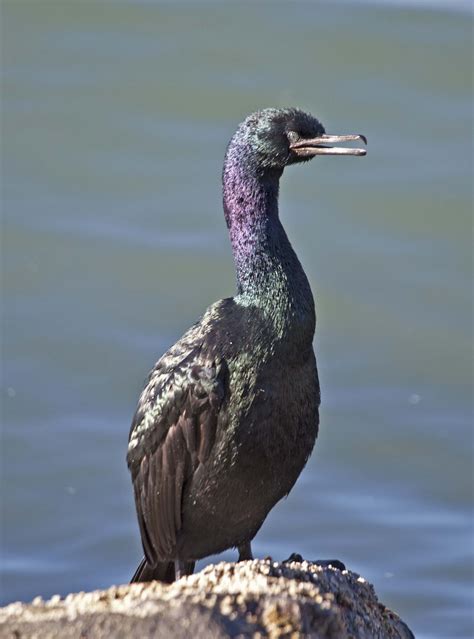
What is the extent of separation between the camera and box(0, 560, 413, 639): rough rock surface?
4.65 meters

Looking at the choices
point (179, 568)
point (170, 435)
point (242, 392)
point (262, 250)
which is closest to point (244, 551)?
point (179, 568)

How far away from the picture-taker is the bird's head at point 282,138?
6.71 metres

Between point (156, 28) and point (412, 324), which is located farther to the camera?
point (156, 28)

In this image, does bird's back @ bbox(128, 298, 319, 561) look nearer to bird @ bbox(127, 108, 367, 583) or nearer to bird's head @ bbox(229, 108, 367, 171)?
bird @ bbox(127, 108, 367, 583)

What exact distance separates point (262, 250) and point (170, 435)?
884 millimetres

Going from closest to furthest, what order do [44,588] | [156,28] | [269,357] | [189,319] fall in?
[269,357]
[44,588]
[189,319]
[156,28]

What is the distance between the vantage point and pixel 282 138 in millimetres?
6742

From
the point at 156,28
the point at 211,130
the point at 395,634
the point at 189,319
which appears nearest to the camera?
the point at 395,634

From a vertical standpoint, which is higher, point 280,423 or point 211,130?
point 211,130

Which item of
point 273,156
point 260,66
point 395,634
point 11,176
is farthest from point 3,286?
point 395,634

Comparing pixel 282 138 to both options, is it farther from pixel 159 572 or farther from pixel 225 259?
pixel 225 259

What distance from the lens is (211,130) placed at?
13.8 meters

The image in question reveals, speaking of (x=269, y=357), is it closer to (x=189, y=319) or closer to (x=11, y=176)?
(x=189, y=319)

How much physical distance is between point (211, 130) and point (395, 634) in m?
8.51
